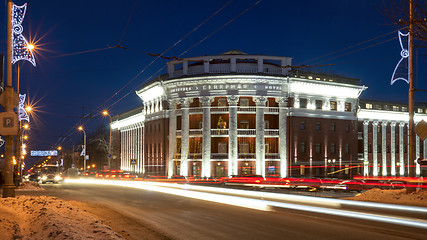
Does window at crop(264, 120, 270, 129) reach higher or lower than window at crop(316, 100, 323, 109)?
lower

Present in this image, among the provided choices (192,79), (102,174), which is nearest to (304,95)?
(192,79)

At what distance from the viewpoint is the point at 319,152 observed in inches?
2357

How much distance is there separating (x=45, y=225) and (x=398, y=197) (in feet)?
56.2

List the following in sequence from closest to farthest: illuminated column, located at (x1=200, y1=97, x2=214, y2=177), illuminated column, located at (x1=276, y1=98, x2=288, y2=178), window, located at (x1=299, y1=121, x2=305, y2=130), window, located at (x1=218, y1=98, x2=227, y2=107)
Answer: illuminated column, located at (x1=200, y1=97, x2=214, y2=177), illuminated column, located at (x1=276, y1=98, x2=288, y2=178), window, located at (x1=218, y1=98, x2=227, y2=107), window, located at (x1=299, y1=121, x2=305, y2=130)

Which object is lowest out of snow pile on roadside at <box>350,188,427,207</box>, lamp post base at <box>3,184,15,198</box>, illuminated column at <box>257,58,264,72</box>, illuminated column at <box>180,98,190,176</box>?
snow pile on roadside at <box>350,188,427,207</box>

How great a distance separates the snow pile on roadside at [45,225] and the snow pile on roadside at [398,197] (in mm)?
14726

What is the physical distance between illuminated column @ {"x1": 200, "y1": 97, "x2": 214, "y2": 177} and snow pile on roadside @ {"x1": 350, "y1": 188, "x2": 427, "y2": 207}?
32.7 metres

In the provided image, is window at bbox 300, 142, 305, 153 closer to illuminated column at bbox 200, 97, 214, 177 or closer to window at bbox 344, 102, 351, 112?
window at bbox 344, 102, 351, 112

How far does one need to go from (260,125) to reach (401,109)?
1109 inches

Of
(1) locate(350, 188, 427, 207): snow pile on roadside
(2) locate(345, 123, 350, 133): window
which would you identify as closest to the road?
(1) locate(350, 188, 427, 207): snow pile on roadside

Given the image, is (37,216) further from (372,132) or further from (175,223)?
(372,132)

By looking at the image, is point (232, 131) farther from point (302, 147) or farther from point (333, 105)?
point (333, 105)

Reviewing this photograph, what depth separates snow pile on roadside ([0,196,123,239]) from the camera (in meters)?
10.6

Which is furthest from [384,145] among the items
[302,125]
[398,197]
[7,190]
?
[7,190]
